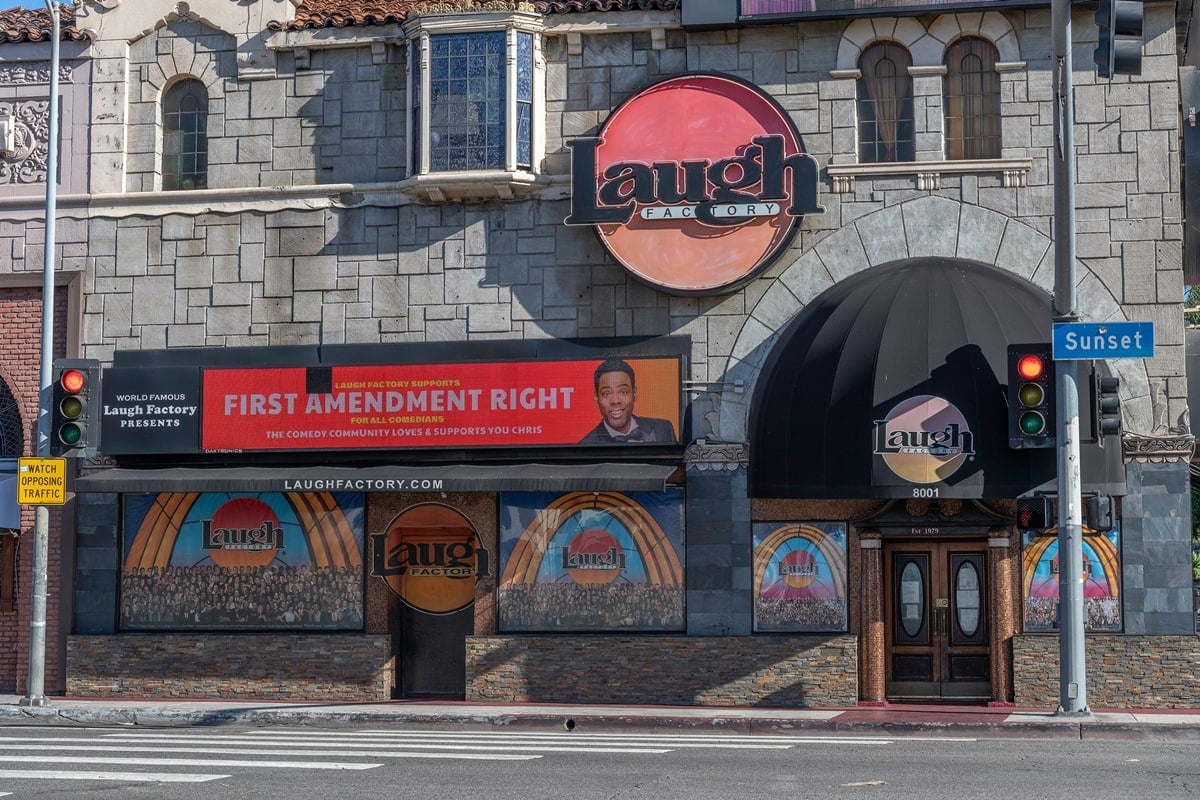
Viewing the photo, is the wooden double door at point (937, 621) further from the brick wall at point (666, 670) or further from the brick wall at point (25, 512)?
the brick wall at point (25, 512)

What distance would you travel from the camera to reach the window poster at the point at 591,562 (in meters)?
21.4

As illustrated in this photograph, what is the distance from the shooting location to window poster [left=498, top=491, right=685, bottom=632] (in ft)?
70.3

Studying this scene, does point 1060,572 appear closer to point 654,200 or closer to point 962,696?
point 962,696

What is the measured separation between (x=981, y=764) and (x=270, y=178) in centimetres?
1407

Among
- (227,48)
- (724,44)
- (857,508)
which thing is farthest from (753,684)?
(227,48)

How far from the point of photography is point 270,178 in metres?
23.0

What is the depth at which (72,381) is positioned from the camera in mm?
20047

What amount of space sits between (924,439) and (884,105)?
5.32 metres

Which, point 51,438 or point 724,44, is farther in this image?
point 724,44

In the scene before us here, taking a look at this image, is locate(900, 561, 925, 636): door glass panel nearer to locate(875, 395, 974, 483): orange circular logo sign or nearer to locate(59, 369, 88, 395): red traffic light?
locate(875, 395, 974, 483): orange circular logo sign

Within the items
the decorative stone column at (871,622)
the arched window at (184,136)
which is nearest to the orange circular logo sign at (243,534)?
the arched window at (184,136)

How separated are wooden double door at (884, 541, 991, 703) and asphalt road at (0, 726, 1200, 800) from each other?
341cm

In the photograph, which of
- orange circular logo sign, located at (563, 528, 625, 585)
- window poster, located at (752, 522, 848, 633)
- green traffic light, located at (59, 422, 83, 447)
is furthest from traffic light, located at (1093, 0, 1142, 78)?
green traffic light, located at (59, 422, 83, 447)

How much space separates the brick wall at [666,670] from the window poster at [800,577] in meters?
0.26
